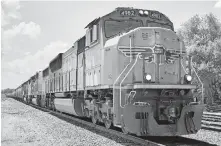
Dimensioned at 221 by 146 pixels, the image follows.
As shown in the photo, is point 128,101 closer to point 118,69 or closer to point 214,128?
point 118,69

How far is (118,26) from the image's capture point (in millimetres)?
9609

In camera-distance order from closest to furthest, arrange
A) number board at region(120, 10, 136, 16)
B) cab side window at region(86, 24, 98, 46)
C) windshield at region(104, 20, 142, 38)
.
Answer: windshield at region(104, 20, 142, 38) < number board at region(120, 10, 136, 16) < cab side window at region(86, 24, 98, 46)

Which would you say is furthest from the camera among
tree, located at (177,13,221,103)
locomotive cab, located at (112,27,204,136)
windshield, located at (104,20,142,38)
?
tree, located at (177,13,221,103)

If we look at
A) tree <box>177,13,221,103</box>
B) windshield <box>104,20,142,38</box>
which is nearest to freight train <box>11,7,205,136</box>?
windshield <box>104,20,142,38</box>

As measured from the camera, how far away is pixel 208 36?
31.9 meters

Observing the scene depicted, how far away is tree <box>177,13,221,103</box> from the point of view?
97.7ft

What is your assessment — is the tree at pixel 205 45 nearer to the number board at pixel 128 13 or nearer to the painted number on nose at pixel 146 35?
the number board at pixel 128 13

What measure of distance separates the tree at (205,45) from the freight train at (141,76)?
21123 mm

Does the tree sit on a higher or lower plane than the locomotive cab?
higher

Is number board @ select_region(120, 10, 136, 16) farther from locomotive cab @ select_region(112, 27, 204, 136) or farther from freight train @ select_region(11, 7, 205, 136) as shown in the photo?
locomotive cab @ select_region(112, 27, 204, 136)

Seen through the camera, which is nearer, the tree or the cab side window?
the cab side window

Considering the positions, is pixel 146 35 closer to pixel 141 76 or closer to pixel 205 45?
pixel 141 76

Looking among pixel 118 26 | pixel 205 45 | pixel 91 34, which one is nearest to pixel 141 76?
pixel 118 26

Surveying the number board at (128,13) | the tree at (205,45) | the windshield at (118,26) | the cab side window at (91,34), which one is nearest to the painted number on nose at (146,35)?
the windshield at (118,26)
